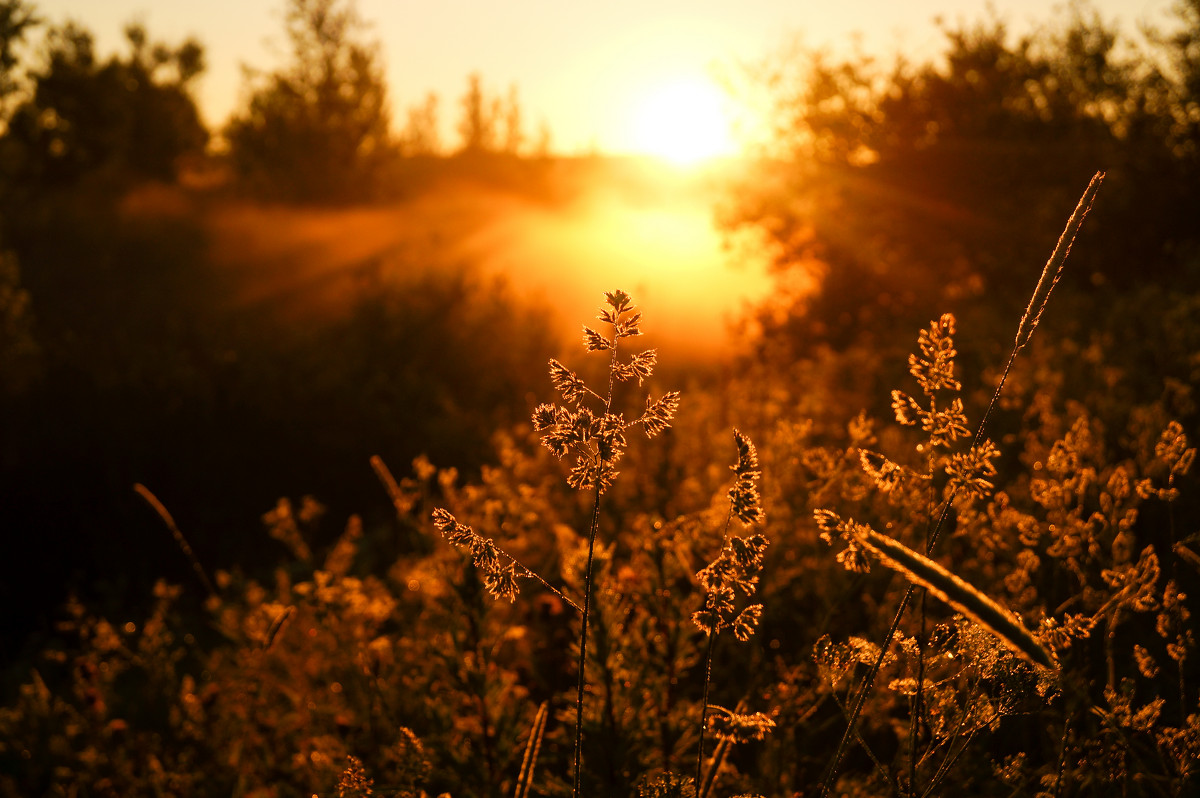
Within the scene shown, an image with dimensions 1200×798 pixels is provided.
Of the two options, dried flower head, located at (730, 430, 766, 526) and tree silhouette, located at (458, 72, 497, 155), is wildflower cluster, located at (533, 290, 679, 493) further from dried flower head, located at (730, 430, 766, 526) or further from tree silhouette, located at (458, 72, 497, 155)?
tree silhouette, located at (458, 72, 497, 155)

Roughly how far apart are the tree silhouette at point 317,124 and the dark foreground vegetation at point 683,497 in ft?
17.3

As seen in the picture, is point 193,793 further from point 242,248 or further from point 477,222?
point 477,222

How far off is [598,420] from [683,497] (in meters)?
2.92

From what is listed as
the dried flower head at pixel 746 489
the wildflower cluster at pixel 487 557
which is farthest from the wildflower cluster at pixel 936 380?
the wildflower cluster at pixel 487 557

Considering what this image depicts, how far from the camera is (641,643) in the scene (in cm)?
225

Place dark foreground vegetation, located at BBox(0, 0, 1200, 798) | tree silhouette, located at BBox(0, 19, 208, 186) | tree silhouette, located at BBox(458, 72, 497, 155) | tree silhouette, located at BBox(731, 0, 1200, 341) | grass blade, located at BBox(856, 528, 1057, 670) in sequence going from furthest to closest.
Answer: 1. tree silhouette, located at BBox(458, 72, 497, 155)
2. tree silhouette, located at BBox(0, 19, 208, 186)
3. tree silhouette, located at BBox(731, 0, 1200, 341)
4. dark foreground vegetation, located at BBox(0, 0, 1200, 798)
5. grass blade, located at BBox(856, 528, 1057, 670)

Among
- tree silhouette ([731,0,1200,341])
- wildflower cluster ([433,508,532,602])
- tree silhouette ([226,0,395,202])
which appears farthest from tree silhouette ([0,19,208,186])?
wildflower cluster ([433,508,532,602])

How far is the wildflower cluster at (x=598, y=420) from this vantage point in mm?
1121

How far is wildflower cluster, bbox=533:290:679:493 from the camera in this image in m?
1.12

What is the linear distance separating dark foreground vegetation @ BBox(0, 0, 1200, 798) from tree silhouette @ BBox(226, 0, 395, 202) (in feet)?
17.3

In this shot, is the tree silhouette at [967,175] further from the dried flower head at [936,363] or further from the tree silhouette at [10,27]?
the tree silhouette at [10,27]

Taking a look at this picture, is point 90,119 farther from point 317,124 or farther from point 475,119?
point 475,119

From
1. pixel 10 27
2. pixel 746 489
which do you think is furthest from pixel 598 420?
pixel 10 27

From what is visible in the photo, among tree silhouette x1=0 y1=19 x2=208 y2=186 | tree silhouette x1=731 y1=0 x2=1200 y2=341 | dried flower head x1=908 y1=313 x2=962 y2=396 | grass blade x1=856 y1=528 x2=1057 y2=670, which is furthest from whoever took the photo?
tree silhouette x1=0 y1=19 x2=208 y2=186
